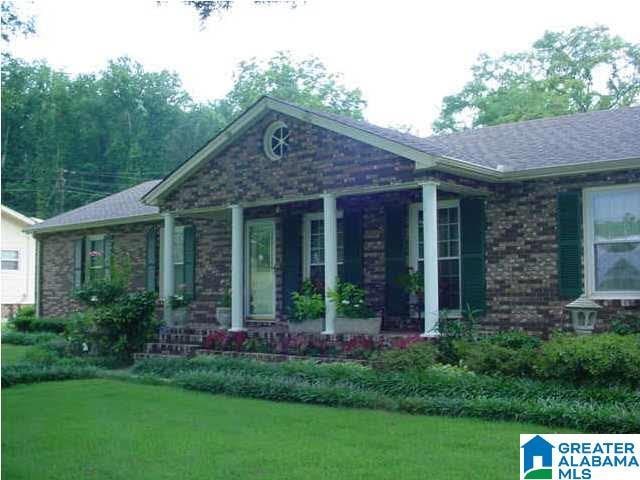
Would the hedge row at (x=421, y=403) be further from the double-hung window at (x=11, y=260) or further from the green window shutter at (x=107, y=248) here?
the double-hung window at (x=11, y=260)

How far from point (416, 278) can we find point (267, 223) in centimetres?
426

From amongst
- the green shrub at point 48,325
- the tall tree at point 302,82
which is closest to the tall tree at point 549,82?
the tall tree at point 302,82

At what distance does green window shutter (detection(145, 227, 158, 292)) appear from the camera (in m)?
18.8

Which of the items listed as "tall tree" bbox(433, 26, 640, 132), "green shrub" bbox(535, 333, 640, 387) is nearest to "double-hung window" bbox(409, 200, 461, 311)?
"green shrub" bbox(535, 333, 640, 387)

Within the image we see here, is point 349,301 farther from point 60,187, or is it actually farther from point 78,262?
point 60,187

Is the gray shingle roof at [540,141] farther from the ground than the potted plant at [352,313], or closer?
farther from the ground

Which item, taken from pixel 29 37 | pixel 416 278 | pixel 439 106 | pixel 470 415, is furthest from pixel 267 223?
pixel 439 106

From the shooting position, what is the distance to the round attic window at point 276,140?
45.1ft

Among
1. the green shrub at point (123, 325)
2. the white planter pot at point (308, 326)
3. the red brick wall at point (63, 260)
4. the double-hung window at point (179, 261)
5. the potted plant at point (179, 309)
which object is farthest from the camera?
the red brick wall at point (63, 260)

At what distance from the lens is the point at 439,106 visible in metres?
37.8

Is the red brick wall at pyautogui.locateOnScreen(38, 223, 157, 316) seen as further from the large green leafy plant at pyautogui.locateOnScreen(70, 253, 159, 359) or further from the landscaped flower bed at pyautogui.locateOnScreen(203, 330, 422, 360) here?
the landscaped flower bed at pyautogui.locateOnScreen(203, 330, 422, 360)

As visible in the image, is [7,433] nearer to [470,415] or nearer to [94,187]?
[470,415]

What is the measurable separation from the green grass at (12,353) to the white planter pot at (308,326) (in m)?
5.48

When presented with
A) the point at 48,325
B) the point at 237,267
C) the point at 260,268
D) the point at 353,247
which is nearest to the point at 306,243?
the point at 353,247
